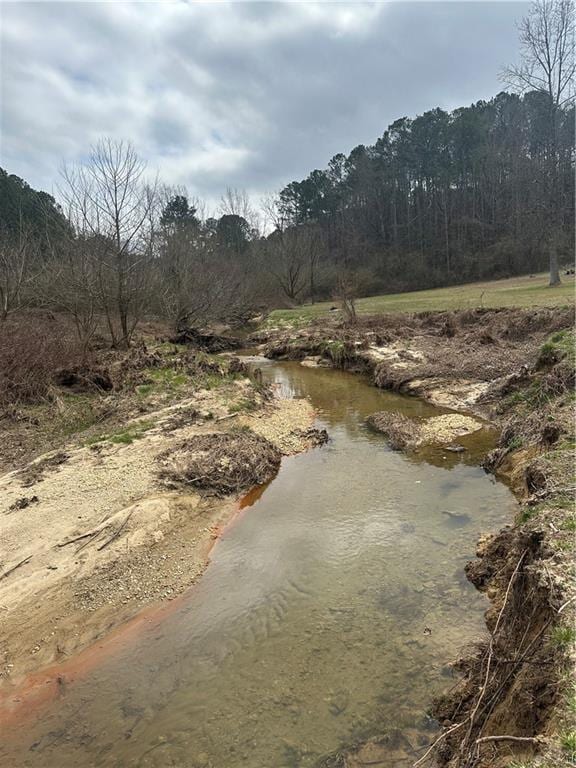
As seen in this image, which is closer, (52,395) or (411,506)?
(411,506)

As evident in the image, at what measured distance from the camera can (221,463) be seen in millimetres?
8617

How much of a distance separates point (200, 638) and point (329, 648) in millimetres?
1357

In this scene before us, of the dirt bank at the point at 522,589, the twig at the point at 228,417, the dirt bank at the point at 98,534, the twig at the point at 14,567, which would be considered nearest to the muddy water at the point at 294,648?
the dirt bank at the point at 522,589

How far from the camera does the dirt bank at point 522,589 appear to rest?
2.80 meters

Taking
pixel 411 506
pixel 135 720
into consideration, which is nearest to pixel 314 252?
Result: pixel 411 506

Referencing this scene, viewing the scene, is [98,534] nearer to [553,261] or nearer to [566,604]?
[566,604]

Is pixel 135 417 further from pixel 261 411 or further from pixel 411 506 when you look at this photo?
pixel 411 506

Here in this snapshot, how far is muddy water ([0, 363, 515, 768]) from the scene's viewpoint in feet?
12.1

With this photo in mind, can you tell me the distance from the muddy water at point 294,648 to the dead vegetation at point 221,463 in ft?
2.74

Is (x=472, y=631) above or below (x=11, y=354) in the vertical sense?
below

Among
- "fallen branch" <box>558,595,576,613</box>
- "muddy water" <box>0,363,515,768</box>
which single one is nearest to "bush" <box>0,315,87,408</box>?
"muddy water" <box>0,363,515,768</box>

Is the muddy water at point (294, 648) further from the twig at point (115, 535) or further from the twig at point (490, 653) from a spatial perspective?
the twig at point (115, 535)

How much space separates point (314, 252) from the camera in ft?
172

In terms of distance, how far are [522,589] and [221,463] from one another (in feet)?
18.2
